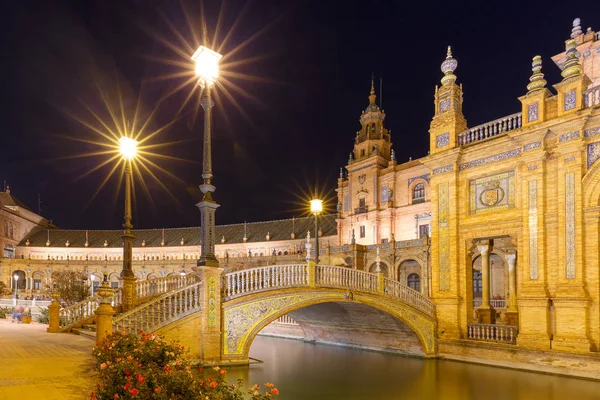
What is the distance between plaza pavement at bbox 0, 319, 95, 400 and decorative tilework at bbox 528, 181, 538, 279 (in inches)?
579

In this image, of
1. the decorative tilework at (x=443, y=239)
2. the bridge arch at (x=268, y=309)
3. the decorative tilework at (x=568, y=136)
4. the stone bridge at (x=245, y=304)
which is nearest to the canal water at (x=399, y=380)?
the bridge arch at (x=268, y=309)

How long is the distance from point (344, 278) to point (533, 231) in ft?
23.8

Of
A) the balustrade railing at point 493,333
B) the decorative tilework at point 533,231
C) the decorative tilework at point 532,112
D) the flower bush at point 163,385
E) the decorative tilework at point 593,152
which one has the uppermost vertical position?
the decorative tilework at point 532,112

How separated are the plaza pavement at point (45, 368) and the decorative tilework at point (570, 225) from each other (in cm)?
1503

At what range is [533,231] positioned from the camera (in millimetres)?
16406

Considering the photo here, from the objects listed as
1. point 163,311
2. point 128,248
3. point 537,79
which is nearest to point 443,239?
point 537,79

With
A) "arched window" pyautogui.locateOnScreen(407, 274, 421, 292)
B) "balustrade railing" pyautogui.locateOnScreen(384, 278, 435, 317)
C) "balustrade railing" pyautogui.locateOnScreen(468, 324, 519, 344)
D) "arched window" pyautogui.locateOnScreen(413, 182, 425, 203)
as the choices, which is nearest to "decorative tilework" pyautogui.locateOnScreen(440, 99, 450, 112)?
"balustrade railing" pyautogui.locateOnScreen(384, 278, 435, 317)

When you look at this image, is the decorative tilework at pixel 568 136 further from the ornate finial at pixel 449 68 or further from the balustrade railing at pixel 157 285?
the balustrade railing at pixel 157 285

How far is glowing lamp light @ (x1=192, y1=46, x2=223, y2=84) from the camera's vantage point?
1247 centimetres

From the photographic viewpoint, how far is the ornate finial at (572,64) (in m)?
15.9

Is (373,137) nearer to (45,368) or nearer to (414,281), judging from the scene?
(414,281)

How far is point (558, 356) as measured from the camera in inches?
591

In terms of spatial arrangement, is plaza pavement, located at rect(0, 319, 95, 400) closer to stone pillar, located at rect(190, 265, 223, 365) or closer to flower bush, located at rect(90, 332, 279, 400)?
flower bush, located at rect(90, 332, 279, 400)

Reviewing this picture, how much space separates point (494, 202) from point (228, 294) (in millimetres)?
11233
